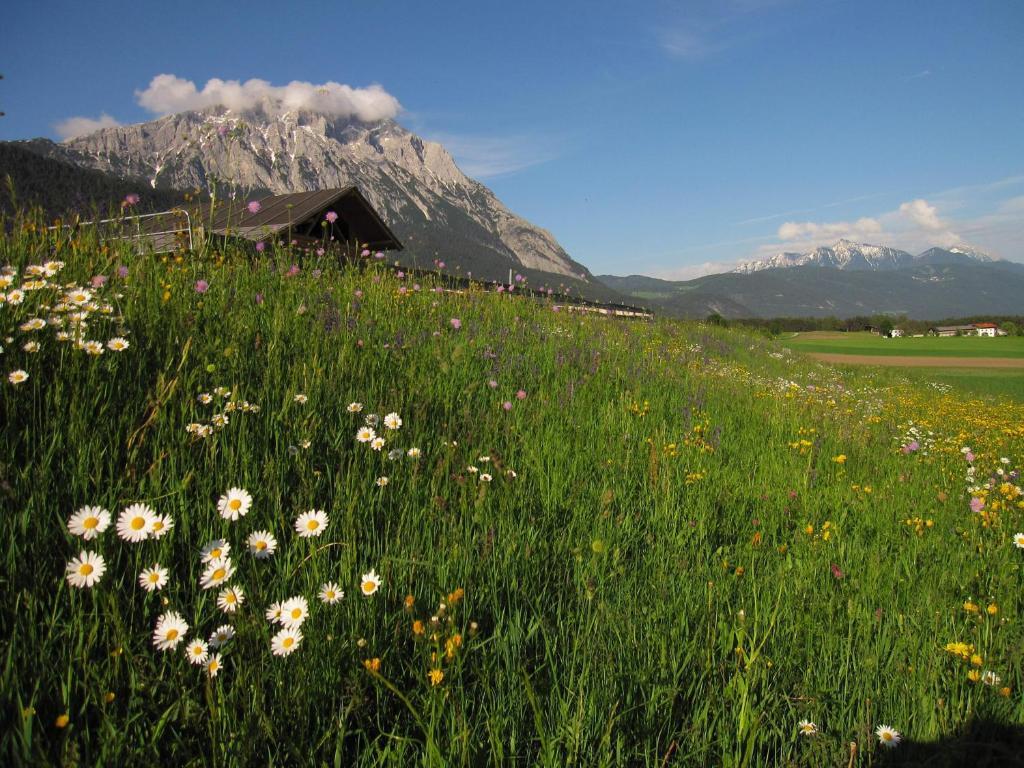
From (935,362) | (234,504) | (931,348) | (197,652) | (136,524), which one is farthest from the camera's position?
(931,348)

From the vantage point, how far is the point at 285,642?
1.34 m

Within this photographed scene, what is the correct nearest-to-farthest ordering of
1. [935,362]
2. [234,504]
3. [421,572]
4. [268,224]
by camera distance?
[234,504]
[421,572]
[268,224]
[935,362]

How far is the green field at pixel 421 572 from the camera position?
4.50ft

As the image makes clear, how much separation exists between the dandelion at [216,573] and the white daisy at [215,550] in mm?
14

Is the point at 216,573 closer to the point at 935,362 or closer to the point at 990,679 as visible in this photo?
the point at 990,679

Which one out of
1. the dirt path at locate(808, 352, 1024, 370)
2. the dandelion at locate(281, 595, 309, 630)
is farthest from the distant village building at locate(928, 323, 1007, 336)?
the dandelion at locate(281, 595, 309, 630)

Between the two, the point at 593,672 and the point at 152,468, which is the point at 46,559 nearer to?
the point at 152,468

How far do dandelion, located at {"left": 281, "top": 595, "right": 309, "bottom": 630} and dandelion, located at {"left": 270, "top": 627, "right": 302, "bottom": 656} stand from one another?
0.03 metres

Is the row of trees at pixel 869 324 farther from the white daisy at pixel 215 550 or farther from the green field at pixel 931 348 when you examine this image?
the white daisy at pixel 215 550

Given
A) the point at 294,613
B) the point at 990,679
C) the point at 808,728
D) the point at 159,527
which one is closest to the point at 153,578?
the point at 159,527

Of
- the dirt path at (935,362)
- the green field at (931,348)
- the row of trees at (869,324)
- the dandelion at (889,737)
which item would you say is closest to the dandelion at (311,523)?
the dandelion at (889,737)

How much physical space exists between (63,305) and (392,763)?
2577mm

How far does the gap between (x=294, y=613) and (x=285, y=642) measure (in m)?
0.10

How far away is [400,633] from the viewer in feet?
5.47
